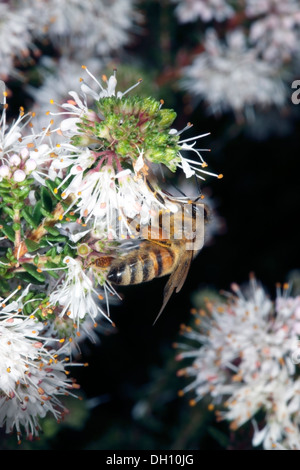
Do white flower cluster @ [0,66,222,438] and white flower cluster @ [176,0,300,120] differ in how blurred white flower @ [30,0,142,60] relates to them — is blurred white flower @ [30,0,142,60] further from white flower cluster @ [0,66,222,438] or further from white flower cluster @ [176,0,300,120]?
white flower cluster @ [0,66,222,438]

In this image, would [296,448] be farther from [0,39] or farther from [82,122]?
[0,39]

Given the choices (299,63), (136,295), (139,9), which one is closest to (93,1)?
(139,9)

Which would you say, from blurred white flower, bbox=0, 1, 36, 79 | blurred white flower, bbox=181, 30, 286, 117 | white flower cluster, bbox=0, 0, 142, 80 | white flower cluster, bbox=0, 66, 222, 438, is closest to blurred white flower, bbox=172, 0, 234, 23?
blurred white flower, bbox=181, 30, 286, 117

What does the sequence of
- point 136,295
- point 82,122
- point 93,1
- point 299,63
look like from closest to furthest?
1. point 82,122
2. point 93,1
3. point 136,295
4. point 299,63

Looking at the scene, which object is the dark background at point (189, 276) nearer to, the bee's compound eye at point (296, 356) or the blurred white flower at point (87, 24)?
the blurred white flower at point (87, 24)

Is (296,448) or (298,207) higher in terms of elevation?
(298,207)

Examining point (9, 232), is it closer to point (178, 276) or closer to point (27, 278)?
point (27, 278)
